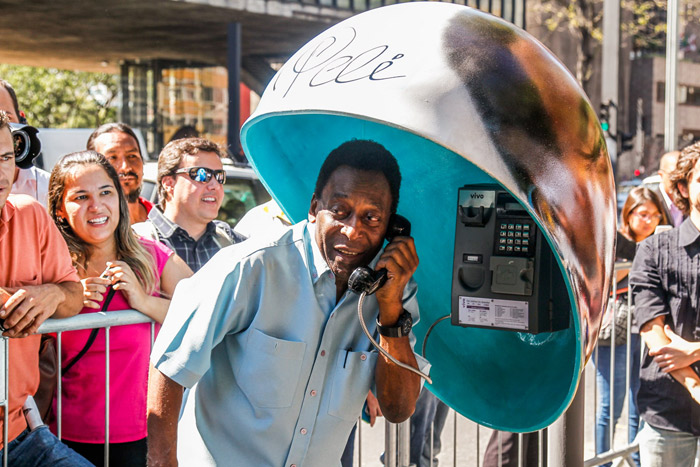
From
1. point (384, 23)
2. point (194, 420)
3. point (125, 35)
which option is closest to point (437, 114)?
point (384, 23)

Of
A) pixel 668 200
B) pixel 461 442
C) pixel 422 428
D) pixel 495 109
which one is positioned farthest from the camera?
pixel 668 200

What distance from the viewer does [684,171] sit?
13.2 feet

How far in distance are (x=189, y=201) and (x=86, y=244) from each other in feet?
2.88

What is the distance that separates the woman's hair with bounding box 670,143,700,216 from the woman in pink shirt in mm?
2440

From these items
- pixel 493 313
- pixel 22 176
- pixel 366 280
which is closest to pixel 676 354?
pixel 493 313

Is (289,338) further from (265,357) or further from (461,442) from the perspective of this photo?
(461,442)

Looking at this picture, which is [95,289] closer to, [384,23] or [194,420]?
[194,420]

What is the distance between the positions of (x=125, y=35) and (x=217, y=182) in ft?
63.7

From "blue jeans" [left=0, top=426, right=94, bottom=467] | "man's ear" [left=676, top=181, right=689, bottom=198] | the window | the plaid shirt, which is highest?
the window

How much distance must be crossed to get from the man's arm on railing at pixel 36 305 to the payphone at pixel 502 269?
1306 mm

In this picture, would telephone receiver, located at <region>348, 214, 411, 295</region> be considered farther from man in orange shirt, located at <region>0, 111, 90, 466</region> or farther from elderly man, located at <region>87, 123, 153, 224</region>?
elderly man, located at <region>87, 123, 153, 224</region>

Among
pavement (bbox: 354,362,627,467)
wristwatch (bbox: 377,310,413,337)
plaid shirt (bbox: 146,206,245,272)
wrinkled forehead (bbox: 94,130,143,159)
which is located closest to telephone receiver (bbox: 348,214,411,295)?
wristwatch (bbox: 377,310,413,337)

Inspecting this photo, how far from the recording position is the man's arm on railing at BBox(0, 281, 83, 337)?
2658 millimetres

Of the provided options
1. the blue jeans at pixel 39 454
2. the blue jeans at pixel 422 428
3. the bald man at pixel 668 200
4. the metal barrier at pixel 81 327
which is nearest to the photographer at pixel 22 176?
the metal barrier at pixel 81 327
